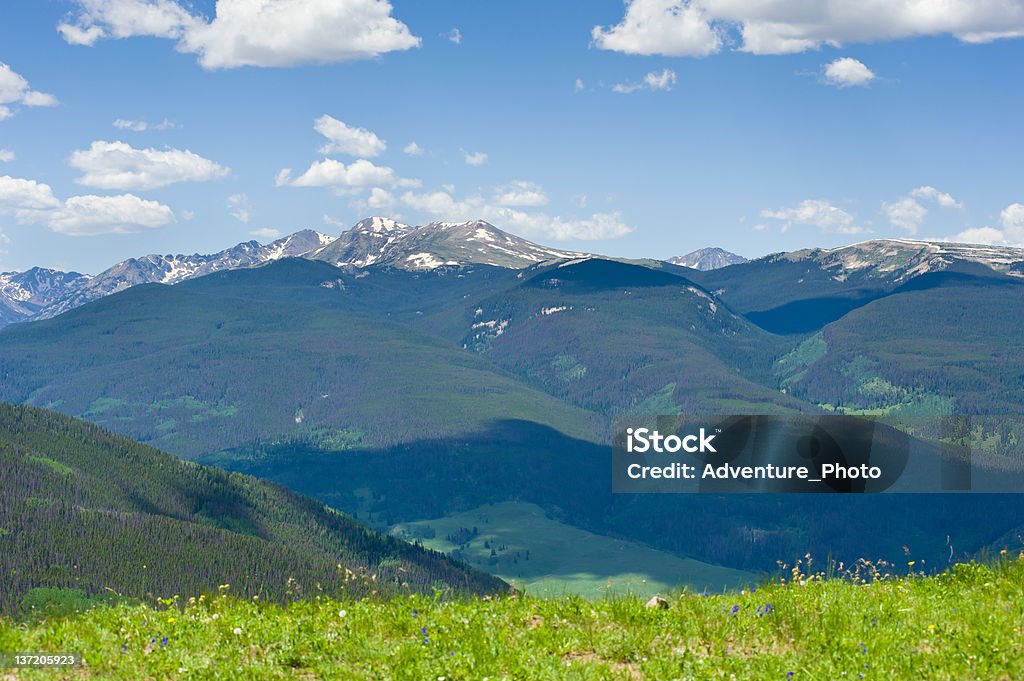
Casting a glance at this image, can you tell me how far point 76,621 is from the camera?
768 inches

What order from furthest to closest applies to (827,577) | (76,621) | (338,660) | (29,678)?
(827,577) → (76,621) → (338,660) → (29,678)

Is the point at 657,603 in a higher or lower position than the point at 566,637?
higher

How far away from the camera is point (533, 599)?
2072cm

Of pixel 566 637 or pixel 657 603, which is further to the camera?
pixel 657 603

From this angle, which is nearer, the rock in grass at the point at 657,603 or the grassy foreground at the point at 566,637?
the grassy foreground at the point at 566,637

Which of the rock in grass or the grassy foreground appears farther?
the rock in grass

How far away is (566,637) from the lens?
18.3 meters

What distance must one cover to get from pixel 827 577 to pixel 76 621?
53.1 feet

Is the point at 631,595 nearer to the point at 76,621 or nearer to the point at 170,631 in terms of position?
the point at 170,631

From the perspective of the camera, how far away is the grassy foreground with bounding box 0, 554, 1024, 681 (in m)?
16.6

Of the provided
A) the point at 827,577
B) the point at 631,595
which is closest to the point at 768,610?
the point at 631,595

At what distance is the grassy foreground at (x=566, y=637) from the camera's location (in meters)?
16.6

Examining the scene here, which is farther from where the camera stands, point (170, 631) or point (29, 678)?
point (170, 631)

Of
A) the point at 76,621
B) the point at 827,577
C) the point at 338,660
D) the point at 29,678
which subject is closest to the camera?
the point at 29,678
